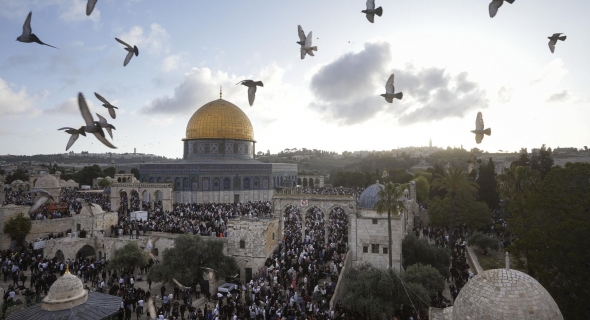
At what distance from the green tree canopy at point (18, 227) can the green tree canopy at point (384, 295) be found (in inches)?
795

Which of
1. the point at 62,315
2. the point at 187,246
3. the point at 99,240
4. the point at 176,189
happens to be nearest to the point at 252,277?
the point at 187,246

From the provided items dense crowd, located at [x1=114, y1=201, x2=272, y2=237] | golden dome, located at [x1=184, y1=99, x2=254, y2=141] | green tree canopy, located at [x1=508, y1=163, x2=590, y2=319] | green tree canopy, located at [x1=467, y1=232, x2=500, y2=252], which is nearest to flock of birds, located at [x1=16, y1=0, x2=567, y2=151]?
green tree canopy, located at [x1=508, y1=163, x2=590, y2=319]

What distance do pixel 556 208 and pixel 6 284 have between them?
2335 cm

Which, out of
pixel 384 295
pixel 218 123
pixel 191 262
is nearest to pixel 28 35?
pixel 191 262

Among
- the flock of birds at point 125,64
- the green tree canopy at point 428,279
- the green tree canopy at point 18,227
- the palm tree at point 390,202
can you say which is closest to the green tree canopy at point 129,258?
the green tree canopy at point 18,227

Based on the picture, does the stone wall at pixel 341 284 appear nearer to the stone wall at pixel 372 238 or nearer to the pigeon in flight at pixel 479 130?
the stone wall at pixel 372 238

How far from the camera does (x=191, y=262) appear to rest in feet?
51.6

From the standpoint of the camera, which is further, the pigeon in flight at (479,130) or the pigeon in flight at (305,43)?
the pigeon in flight at (305,43)

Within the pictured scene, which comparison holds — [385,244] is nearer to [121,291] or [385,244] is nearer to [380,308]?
[380,308]

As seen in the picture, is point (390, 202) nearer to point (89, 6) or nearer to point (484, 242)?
point (484, 242)

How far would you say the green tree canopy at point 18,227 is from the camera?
2059 cm

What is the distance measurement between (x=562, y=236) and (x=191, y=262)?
1417cm

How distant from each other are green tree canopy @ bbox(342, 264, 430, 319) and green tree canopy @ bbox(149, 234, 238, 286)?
6.47m

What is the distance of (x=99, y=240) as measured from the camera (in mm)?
20672
